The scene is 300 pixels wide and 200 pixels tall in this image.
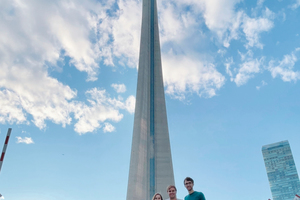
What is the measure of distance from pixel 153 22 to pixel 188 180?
33.9 meters

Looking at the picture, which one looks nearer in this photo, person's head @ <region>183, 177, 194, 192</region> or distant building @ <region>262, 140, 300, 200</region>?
person's head @ <region>183, 177, 194, 192</region>

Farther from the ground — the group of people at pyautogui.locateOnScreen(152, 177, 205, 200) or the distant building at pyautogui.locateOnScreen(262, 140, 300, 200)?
the distant building at pyautogui.locateOnScreen(262, 140, 300, 200)

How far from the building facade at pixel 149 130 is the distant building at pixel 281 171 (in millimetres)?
91648

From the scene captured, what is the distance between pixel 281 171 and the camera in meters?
106

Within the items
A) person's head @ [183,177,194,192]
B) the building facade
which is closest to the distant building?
the building facade

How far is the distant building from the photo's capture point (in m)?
101

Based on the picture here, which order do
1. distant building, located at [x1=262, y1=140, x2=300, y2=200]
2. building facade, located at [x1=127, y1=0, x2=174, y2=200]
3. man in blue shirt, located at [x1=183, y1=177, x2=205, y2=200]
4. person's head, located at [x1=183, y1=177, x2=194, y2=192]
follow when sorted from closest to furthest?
man in blue shirt, located at [x1=183, y1=177, x2=205, y2=200] → person's head, located at [x1=183, y1=177, x2=194, y2=192] → building facade, located at [x1=127, y1=0, x2=174, y2=200] → distant building, located at [x1=262, y1=140, x2=300, y2=200]

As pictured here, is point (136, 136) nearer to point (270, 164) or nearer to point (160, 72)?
point (160, 72)

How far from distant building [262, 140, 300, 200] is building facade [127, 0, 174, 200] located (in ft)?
301

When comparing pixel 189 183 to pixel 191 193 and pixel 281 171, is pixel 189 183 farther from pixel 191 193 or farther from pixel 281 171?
pixel 281 171

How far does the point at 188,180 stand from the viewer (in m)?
3.14

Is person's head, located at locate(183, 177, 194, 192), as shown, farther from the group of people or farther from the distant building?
the distant building

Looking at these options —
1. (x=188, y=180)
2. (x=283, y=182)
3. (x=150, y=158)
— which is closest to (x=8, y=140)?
(x=188, y=180)

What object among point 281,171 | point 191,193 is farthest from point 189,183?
point 281,171
